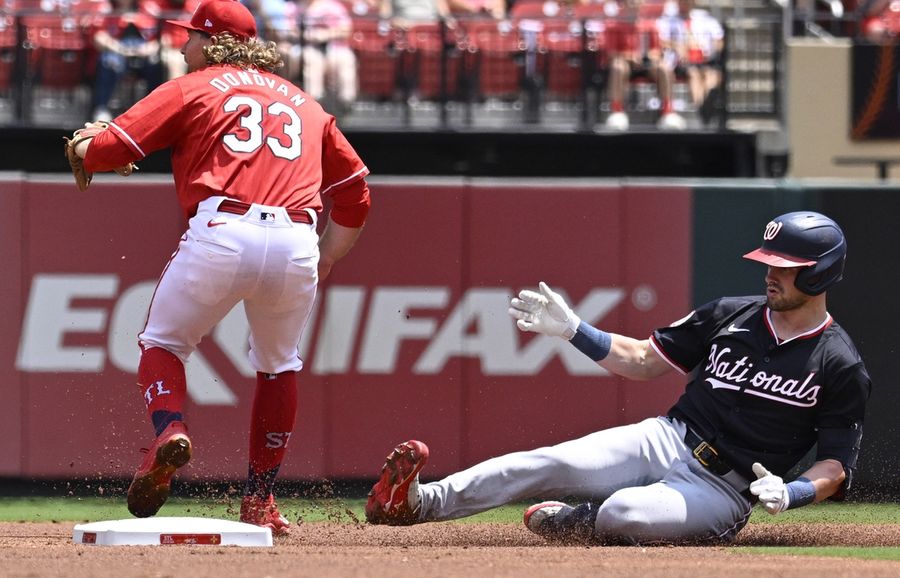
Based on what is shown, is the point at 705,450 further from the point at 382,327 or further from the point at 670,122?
the point at 670,122

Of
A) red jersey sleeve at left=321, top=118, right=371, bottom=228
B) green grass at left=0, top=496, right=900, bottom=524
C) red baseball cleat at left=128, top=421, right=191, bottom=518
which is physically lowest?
green grass at left=0, top=496, right=900, bottom=524

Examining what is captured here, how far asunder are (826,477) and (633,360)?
863 mm

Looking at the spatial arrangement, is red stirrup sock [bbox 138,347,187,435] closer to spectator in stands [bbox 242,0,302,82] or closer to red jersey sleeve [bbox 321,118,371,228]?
red jersey sleeve [bbox 321,118,371,228]

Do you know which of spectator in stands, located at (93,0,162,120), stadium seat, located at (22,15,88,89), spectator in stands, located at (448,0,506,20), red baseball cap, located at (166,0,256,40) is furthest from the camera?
spectator in stands, located at (448,0,506,20)

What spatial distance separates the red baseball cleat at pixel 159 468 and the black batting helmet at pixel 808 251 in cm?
214

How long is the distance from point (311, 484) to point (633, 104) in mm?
4402

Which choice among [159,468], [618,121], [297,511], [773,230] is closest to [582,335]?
[773,230]

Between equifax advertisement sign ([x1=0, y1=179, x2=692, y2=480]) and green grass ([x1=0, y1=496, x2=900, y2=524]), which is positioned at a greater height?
equifax advertisement sign ([x1=0, y1=179, x2=692, y2=480])

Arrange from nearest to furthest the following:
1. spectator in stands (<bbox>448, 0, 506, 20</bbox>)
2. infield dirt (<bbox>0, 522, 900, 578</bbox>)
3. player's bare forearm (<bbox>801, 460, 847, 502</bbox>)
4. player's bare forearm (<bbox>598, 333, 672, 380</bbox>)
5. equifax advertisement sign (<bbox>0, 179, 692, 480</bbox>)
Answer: infield dirt (<bbox>0, 522, 900, 578</bbox>) → player's bare forearm (<bbox>801, 460, 847, 502</bbox>) → player's bare forearm (<bbox>598, 333, 672, 380</bbox>) → equifax advertisement sign (<bbox>0, 179, 692, 480</bbox>) → spectator in stands (<bbox>448, 0, 506, 20</bbox>)

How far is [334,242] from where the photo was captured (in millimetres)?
6055

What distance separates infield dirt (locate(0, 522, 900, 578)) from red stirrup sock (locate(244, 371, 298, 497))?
26 centimetres

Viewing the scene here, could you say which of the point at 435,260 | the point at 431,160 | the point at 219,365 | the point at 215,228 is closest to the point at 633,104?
the point at 431,160

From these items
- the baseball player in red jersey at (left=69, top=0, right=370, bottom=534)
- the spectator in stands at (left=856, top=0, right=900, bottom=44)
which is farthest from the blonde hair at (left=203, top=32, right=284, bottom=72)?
the spectator in stands at (left=856, top=0, right=900, bottom=44)

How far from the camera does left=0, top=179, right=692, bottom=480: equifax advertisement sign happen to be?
25.1 feet
